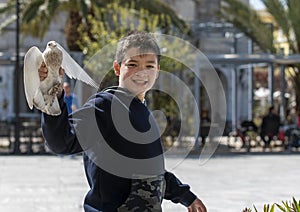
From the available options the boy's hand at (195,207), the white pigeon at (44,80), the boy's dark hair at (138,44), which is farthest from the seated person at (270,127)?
the white pigeon at (44,80)

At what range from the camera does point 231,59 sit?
22.0 metres

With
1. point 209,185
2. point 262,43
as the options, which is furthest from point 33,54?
point 262,43

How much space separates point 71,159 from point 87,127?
1491cm

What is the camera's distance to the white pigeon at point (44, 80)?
2840 millimetres

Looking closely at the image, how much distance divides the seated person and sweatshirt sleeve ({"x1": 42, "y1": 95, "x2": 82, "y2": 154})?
19.8 metres

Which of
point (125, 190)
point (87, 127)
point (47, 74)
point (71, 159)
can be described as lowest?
point (71, 159)

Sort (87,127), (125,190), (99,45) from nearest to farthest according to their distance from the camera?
(87,127), (125,190), (99,45)

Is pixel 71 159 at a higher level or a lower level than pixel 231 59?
lower

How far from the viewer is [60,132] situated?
3068 millimetres

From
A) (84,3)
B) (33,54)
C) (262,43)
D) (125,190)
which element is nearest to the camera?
(33,54)

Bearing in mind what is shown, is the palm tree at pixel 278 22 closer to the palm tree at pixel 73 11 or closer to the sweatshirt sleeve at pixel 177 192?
the palm tree at pixel 73 11

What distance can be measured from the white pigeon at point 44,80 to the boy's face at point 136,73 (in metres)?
0.66

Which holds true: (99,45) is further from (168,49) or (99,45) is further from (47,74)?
(47,74)

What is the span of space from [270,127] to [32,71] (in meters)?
20.3
